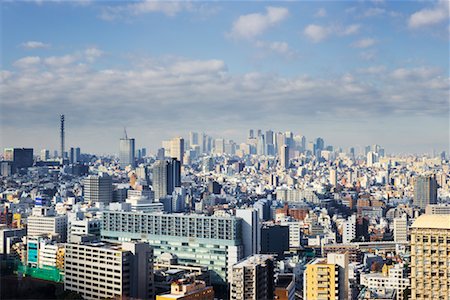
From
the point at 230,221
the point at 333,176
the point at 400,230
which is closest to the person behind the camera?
the point at 230,221

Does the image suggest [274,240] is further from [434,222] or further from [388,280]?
[434,222]

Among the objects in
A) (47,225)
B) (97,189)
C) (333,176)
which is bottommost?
(47,225)

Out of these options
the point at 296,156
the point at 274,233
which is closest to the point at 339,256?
the point at 274,233

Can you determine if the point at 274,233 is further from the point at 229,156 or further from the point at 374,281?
the point at 229,156

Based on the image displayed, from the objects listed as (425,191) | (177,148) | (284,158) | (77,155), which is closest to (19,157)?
(77,155)

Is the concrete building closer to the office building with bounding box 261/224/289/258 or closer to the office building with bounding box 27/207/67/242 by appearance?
the office building with bounding box 261/224/289/258

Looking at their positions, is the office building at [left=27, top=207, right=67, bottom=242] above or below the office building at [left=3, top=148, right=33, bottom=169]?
below

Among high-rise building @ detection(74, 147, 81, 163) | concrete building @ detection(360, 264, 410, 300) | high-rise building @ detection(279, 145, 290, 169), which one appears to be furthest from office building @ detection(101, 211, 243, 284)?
high-rise building @ detection(279, 145, 290, 169)

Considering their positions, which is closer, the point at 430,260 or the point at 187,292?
the point at 430,260

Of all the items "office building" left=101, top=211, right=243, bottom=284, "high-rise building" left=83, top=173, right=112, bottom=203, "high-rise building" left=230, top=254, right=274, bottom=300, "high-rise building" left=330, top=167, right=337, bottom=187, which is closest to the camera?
"high-rise building" left=230, top=254, right=274, bottom=300
